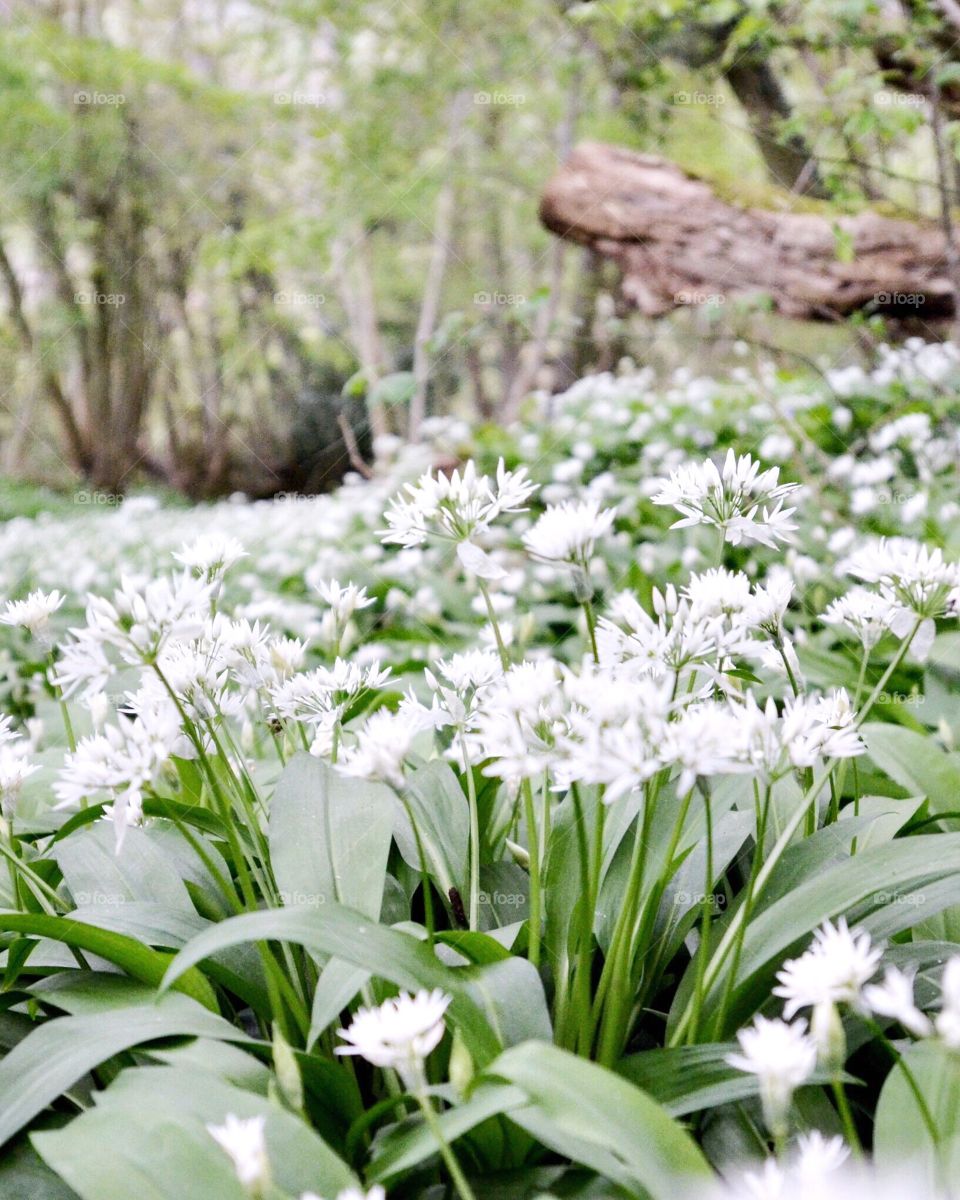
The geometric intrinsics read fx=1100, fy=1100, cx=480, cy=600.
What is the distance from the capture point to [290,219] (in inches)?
320

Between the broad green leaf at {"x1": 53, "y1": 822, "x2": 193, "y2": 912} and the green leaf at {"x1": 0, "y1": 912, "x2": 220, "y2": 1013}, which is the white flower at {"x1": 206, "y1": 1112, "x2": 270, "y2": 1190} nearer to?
the green leaf at {"x1": 0, "y1": 912, "x2": 220, "y2": 1013}

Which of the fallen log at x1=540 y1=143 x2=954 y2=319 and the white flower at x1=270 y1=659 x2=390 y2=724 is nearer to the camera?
the white flower at x1=270 y1=659 x2=390 y2=724

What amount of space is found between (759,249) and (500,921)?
3.52m

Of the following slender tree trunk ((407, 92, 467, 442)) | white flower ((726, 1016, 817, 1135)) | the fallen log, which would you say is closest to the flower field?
white flower ((726, 1016, 817, 1135))

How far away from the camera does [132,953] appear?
829 millimetres

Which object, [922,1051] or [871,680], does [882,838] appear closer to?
[922,1051]

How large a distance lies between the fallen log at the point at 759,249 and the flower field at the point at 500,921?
309 centimetres

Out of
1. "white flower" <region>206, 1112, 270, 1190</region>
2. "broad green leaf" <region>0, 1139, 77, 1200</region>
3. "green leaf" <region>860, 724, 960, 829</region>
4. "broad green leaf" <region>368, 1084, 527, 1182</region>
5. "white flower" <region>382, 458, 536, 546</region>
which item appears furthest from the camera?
"green leaf" <region>860, 724, 960, 829</region>

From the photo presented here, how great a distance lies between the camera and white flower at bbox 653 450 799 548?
84 cm

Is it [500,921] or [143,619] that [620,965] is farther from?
[143,619]

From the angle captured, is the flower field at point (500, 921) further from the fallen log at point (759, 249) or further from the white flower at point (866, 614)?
the fallen log at point (759, 249)

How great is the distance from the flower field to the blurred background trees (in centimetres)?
555

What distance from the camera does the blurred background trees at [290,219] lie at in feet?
24.2

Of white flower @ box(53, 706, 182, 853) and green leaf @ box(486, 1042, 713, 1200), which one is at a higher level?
white flower @ box(53, 706, 182, 853)
